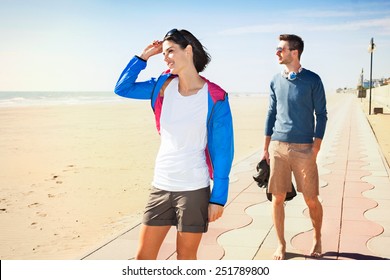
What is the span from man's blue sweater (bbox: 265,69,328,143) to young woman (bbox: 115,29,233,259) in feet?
4.24

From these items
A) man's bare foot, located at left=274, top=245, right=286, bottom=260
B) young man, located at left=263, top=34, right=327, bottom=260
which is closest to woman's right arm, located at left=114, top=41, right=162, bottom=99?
young man, located at left=263, top=34, right=327, bottom=260

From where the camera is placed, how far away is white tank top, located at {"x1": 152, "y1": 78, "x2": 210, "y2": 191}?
2088 mm

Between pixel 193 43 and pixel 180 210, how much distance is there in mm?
899

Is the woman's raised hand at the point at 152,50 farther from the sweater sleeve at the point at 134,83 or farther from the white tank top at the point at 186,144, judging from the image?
the white tank top at the point at 186,144

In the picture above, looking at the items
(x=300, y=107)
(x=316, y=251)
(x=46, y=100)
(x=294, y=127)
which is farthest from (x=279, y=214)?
(x=46, y=100)

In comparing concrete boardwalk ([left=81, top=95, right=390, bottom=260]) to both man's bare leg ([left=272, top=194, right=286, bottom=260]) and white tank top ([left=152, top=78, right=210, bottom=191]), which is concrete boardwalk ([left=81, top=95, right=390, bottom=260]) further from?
white tank top ([left=152, top=78, right=210, bottom=191])

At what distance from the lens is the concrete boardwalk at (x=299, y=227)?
12.1ft

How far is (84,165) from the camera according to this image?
8953mm

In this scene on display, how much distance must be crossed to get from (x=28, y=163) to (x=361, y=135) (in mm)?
10846

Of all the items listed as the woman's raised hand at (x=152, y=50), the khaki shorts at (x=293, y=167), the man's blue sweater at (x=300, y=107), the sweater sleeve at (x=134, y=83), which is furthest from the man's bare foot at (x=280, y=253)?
the woman's raised hand at (x=152, y=50)

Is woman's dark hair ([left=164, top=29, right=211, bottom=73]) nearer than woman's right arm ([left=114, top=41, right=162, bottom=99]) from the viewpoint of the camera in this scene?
Yes

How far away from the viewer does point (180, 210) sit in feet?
6.89

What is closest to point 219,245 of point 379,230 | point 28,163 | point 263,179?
point 263,179

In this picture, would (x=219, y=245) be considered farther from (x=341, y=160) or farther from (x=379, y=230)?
(x=341, y=160)
